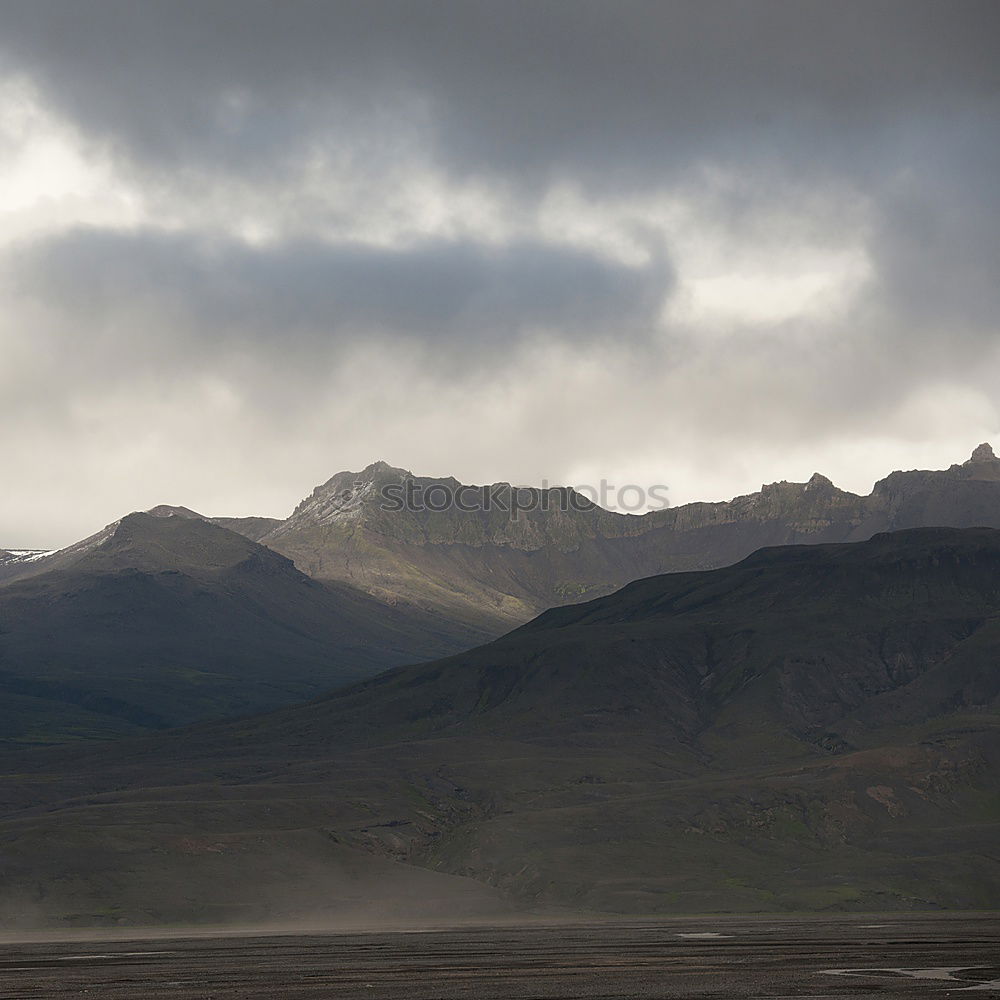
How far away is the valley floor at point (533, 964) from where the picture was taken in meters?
87.7

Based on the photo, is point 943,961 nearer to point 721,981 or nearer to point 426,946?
point 721,981

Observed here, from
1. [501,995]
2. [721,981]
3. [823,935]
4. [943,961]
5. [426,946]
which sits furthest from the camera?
[823,935]

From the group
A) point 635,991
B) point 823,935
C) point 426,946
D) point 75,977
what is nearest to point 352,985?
point 635,991

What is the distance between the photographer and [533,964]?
370 feet

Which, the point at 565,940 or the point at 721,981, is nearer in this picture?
the point at 721,981

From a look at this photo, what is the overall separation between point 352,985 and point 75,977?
27417 mm

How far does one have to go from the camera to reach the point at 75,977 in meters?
110

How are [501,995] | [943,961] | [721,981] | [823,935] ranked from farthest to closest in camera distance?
[823,935] < [943,961] < [721,981] < [501,995]

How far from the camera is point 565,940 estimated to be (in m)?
156

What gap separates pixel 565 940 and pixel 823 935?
2786cm

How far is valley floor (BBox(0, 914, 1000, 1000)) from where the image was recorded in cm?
8769

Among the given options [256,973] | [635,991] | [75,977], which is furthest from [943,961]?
[75,977]

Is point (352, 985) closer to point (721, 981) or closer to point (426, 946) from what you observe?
point (721, 981)

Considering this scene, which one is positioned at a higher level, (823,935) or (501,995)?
(501,995)
